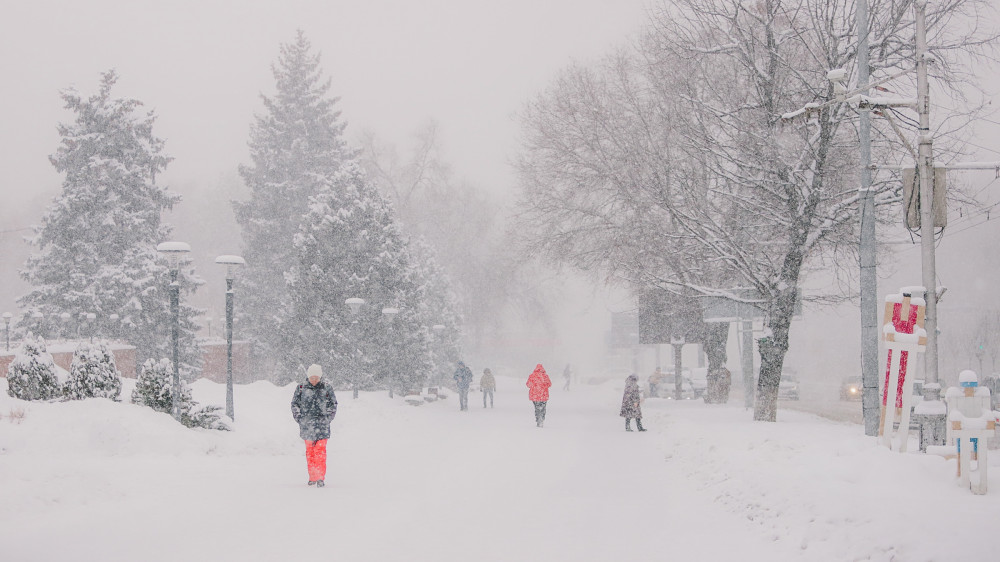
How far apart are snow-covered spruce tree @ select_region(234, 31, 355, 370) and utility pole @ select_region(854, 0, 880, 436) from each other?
35.6m

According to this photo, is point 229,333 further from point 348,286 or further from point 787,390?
point 787,390

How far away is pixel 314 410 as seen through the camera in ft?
41.2

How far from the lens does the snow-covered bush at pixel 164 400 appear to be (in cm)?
1712

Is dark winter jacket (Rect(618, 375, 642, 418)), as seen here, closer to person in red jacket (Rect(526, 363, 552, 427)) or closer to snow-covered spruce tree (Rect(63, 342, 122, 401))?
person in red jacket (Rect(526, 363, 552, 427))

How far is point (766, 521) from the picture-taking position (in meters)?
9.45

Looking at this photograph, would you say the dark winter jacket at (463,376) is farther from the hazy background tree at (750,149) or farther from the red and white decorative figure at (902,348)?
the red and white decorative figure at (902,348)

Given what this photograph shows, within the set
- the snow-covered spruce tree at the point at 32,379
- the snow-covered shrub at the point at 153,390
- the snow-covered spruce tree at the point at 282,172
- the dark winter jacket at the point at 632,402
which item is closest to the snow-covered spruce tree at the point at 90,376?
the snow-covered spruce tree at the point at 32,379

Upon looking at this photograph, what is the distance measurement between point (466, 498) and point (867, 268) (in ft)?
27.5

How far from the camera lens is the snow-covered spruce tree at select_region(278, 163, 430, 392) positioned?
3572 cm

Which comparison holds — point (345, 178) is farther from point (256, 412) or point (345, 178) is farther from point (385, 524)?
point (385, 524)

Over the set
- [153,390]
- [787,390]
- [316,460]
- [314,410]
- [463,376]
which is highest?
[314,410]

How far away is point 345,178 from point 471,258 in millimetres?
26363

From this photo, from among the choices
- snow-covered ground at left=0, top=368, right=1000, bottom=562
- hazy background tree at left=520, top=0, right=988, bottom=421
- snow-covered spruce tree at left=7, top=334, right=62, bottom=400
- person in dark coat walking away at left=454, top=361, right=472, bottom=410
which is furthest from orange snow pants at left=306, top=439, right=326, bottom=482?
person in dark coat walking away at left=454, top=361, right=472, bottom=410

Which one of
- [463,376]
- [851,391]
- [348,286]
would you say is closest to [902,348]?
[463,376]
